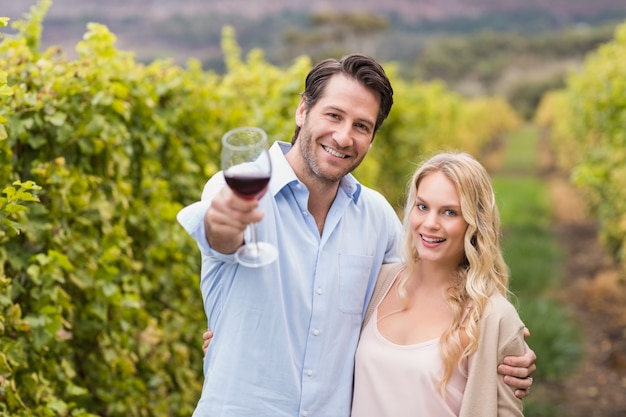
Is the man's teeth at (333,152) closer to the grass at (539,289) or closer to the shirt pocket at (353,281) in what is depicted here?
the shirt pocket at (353,281)

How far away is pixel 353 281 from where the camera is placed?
250cm

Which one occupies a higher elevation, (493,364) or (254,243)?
(254,243)

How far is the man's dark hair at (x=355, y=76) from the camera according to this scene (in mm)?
2434

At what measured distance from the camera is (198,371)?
476cm

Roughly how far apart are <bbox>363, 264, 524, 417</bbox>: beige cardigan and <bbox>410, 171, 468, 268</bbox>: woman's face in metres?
0.24

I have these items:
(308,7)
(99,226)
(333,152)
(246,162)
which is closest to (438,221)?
(333,152)

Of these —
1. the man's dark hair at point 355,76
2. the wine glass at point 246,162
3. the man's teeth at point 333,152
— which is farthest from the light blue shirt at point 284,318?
the wine glass at point 246,162

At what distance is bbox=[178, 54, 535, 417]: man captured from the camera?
2.29 m

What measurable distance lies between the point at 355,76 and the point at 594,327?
21.9 feet

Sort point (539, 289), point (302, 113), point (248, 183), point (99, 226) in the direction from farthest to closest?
1. point (539, 289)
2. point (99, 226)
3. point (302, 113)
4. point (248, 183)

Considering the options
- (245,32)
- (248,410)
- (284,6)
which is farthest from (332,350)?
(284,6)

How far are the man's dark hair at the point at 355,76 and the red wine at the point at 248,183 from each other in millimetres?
778

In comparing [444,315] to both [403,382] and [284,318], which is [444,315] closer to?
[403,382]

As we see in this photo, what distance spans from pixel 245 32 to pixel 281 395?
4998cm
